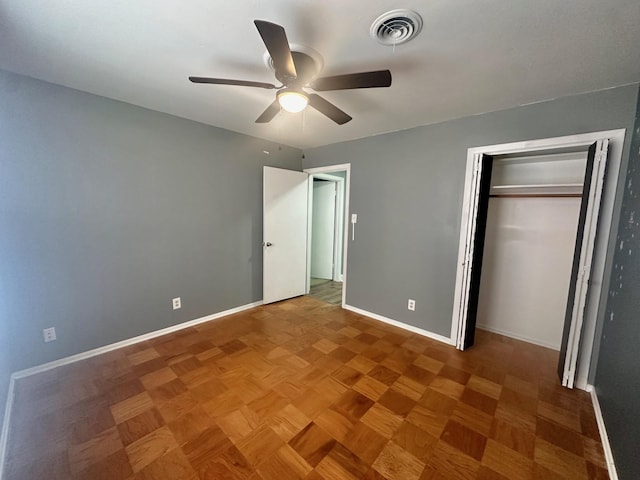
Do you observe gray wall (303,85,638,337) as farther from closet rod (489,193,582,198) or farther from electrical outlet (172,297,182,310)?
electrical outlet (172,297,182,310)

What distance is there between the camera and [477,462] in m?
1.41

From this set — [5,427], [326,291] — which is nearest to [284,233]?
[326,291]

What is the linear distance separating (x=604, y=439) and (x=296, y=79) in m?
2.84

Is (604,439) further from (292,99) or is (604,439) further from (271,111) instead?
(271,111)

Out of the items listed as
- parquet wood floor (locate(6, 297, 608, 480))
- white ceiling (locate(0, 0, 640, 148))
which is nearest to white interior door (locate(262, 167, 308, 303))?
parquet wood floor (locate(6, 297, 608, 480))

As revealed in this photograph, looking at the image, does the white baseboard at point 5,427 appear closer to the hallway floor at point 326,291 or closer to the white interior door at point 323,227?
the hallway floor at point 326,291

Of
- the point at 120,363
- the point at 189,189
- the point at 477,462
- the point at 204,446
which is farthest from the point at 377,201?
the point at 120,363

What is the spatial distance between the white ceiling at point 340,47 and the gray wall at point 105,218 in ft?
1.06

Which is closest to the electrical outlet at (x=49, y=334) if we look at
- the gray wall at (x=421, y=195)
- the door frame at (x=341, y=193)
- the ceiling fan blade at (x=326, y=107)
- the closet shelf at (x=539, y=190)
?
the ceiling fan blade at (x=326, y=107)

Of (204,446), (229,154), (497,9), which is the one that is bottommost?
(204,446)

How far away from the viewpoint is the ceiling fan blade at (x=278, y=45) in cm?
105

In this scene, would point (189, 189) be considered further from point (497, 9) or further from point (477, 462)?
point (477, 462)

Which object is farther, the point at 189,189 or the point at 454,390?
the point at 189,189

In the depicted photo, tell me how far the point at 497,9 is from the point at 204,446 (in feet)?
9.12
